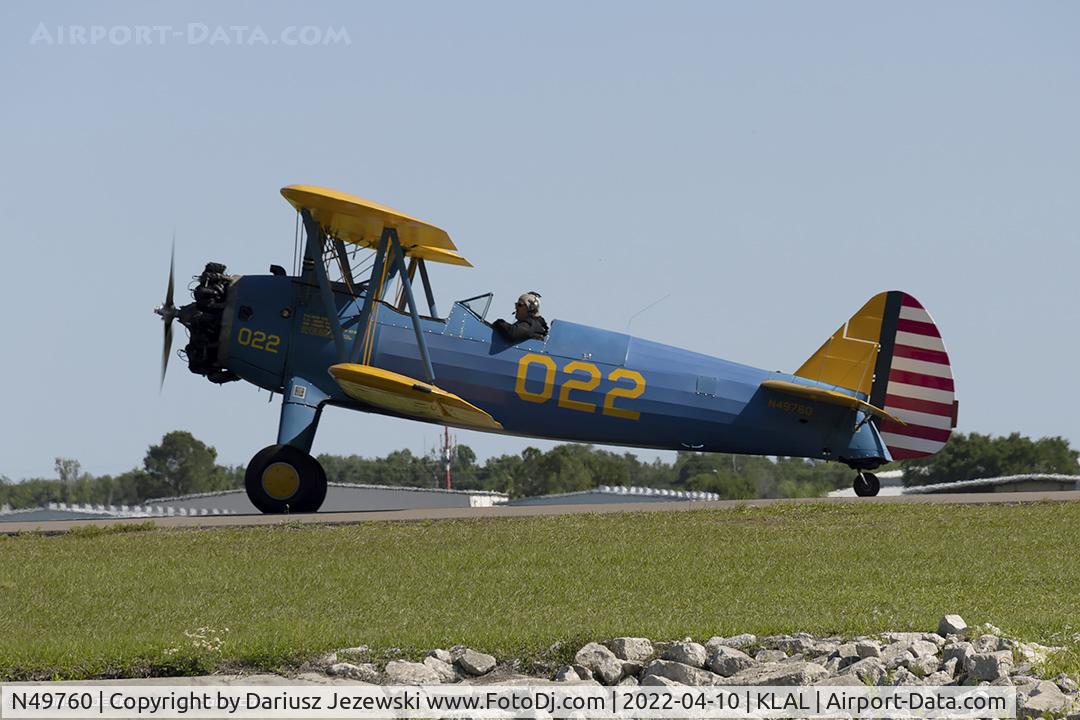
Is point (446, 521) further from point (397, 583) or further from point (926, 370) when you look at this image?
point (926, 370)

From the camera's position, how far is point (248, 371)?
20.9 m

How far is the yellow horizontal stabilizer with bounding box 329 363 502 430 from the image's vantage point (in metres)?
19.3

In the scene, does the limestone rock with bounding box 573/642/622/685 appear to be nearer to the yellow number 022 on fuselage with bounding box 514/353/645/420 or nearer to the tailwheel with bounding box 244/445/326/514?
the tailwheel with bounding box 244/445/326/514

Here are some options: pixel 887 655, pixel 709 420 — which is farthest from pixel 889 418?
pixel 887 655

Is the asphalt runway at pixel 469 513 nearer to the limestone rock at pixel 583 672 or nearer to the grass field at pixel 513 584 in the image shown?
the grass field at pixel 513 584

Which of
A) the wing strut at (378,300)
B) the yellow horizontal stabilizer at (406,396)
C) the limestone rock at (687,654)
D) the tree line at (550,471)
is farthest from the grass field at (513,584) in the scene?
the tree line at (550,471)

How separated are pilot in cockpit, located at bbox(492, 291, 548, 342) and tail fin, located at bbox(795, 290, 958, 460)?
4.15 m

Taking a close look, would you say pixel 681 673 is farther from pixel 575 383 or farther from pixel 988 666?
pixel 575 383

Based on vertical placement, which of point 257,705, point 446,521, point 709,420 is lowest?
point 257,705

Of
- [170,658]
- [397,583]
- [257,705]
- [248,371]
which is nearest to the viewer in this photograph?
[257,705]

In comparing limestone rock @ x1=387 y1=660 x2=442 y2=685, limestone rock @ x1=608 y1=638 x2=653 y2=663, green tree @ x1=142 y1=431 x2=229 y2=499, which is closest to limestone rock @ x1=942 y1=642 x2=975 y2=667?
limestone rock @ x1=608 y1=638 x2=653 y2=663

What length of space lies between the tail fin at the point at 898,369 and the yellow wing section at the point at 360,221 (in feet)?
19.5

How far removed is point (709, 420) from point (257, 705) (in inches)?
501

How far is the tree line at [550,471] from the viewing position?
267 feet
